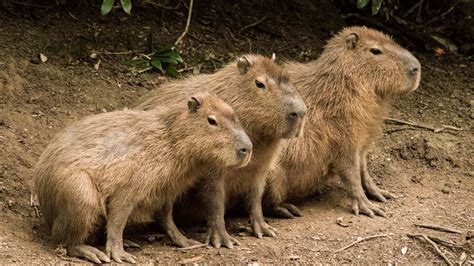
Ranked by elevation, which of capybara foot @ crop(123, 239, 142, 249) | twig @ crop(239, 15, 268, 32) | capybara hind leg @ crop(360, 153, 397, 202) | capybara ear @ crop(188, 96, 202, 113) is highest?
twig @ crop(239, 15, 268, 32)

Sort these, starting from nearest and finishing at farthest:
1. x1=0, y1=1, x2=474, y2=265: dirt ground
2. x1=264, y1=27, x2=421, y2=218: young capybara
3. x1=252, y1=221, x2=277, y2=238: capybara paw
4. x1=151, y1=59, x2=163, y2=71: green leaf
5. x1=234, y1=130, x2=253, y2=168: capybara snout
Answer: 1. x1=234, y1=130, x2=253, y2=168: capybara snout
2. x1=0, y1=1, x2=474, y2=265: dirt ground
3. x1=252, y1=221, x2=277, y2=238: capybara paw
4. x1=264, y1=27, x2=421, y2=218: young capybara
5. x1=151, y1=59, x2=163, y2=71: green leaf

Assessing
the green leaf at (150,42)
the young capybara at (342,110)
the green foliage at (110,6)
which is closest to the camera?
the young capybara at (342,110)

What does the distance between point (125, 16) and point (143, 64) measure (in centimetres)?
91

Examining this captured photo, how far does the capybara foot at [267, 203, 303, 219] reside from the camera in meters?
7.77

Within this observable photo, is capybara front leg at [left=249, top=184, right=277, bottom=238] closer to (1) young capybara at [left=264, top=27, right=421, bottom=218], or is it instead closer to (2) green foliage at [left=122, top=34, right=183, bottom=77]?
(1) young capybara at [left=264, top=27, right=421, bottom=218]

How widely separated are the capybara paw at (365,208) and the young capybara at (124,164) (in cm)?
164

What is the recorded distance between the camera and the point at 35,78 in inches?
339

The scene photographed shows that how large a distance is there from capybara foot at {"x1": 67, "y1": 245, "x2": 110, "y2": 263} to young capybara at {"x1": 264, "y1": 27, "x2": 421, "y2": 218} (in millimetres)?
1804

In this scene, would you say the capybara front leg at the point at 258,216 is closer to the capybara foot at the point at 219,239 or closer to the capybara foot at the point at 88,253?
the capybara foot at the point at 219,239

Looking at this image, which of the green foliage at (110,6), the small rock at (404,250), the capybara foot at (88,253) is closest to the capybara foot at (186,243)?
the capybara foot at (88,253)

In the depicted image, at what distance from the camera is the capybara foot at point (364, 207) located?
306 inches

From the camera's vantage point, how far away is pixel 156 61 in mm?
9195

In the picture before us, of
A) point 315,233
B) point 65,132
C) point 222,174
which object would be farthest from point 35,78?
point 315,233

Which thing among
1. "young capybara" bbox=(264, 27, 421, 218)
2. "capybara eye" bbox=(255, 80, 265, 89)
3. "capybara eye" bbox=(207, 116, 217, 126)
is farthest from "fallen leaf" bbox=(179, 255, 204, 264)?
"capybara eye" bbox=(255, 80, 265, 89)
